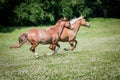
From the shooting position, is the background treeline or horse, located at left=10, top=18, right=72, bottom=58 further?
the background treeline

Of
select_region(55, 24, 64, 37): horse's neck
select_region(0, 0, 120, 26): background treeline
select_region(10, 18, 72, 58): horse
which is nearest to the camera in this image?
select_region(10, 18, 72, 58): horse

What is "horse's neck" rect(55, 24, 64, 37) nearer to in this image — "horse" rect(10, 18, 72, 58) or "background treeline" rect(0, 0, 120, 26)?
"horse" rect(10, 18, 72, 58)

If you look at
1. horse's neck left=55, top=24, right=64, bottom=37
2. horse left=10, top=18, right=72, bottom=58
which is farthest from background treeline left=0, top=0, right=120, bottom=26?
horse left=10, top=18, right=72, bottom=58

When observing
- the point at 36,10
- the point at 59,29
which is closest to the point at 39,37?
the point at 59,29

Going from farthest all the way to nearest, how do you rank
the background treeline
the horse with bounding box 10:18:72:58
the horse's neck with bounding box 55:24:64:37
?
the background treeline < the horse's neck with bounding box 55:24:64:37 < the horse with bounding box 10:18:72:58

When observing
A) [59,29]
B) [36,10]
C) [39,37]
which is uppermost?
[39,37]

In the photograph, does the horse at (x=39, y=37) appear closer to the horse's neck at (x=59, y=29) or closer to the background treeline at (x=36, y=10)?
the horse's neck at (x=59, y=29)

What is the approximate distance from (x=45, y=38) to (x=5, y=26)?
37058 millimetres

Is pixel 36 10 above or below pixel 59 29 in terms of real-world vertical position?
below

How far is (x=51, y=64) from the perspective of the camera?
54.1 feet

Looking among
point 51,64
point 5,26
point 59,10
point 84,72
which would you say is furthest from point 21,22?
point 84,72

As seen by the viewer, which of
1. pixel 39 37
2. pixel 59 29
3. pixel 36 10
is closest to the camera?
pixel 39 37

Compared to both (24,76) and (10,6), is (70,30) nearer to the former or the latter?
(24,76)

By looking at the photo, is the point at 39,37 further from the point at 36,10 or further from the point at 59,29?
the point at 36,10
